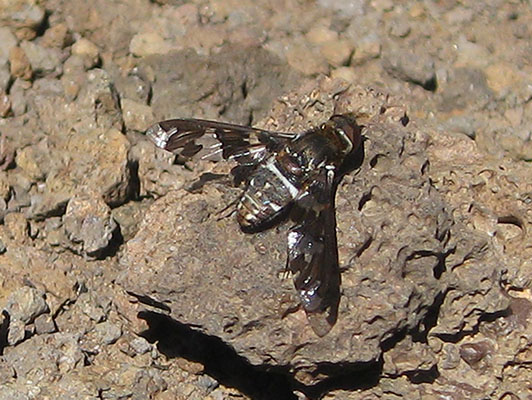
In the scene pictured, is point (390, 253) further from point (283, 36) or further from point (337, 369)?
point (283, 36)

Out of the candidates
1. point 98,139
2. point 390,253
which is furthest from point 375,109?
point 98,139

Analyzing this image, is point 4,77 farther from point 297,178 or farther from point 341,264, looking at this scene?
point 341,264

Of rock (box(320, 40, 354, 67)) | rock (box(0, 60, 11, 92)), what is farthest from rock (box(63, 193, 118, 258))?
rock (box(320, 40, 354, 67))

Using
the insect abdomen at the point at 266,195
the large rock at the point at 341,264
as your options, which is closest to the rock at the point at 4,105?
the large rock at the point at 341,264

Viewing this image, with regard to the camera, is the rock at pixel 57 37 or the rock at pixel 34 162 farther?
the rock at pixel 57 37

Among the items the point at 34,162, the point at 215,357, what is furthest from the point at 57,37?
the point at 215,357

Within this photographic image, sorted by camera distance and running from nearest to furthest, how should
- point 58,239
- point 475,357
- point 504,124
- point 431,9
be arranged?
point 475,357 → point 58,239 → point 504,124 → point 431,9

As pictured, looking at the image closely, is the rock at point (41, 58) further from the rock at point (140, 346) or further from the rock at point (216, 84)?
the rock at point (140, 346)
